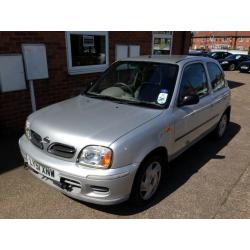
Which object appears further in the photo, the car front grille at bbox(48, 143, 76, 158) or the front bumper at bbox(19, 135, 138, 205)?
the car front grille at bbox(48, 143, 76, 158)

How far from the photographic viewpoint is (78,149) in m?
2.52

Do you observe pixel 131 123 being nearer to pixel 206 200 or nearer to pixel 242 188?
pixel 206 200

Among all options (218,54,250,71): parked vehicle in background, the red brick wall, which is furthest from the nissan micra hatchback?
(218,54,250,71): parked vehicle in background

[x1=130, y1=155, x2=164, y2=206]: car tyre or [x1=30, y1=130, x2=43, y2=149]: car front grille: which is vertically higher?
[x1=30, y1=130, x2=43, y2=149]: car front grille

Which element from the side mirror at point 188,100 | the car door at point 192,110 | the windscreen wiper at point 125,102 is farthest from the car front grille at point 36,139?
the side mirror at point 188,100

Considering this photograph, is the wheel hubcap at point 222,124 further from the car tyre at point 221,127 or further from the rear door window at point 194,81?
the rear door window at point 194,81

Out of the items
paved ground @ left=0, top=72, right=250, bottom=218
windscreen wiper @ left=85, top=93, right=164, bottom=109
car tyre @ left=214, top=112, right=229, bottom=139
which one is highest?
windscreen wiper @ left=85, top=93, right=164, bottom=109

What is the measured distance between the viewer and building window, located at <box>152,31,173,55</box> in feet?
28.7

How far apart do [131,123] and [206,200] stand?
1.42m

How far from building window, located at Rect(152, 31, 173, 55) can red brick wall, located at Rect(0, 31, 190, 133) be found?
2.15 m

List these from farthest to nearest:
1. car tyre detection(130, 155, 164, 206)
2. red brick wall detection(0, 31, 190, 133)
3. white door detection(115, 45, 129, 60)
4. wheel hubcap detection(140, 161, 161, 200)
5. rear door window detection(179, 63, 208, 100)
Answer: white door detection(115, 45, 129, 60)
red brick wall detection(0, 31, 190, 133)
rear door window detection(179, 63, 208, 100)
wheel hubcap detection(140, 161, 161, 200)
car tyre detection(130, 155, 164, 206)

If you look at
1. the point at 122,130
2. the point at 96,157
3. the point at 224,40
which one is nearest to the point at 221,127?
the point at 122,130

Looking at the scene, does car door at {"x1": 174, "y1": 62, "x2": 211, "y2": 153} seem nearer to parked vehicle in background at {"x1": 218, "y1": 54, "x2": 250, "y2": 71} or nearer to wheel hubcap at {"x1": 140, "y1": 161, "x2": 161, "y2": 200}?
wheel hubcap at {"x1": 140, "y1": 161, "x2": 161, "y2": 200}

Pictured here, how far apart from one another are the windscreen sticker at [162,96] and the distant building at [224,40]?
176 feet
